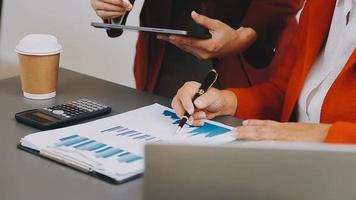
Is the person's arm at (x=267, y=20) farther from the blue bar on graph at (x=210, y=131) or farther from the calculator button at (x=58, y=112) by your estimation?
the calculator button at (x=58, y=112)

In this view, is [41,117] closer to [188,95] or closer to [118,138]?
[118,138]

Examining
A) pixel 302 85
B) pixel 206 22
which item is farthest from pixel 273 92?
pixel 206 22

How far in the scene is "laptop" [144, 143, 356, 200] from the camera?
0.65 metres

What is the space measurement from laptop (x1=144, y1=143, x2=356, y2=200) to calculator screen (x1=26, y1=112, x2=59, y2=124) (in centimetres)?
56

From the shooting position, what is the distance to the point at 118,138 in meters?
1.11

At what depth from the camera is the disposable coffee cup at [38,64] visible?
4.42ft

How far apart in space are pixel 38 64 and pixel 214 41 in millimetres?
457

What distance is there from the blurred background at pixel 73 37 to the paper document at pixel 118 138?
2.90ft

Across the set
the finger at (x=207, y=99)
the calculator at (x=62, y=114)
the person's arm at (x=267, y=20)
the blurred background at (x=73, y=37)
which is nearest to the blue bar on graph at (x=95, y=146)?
the calculator at (x=62, y=114)

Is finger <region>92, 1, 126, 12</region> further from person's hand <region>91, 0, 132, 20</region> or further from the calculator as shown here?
the calculator

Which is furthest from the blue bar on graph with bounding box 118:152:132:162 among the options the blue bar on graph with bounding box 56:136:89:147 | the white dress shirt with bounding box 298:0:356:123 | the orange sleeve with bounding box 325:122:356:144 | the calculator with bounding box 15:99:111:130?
the white dress shirt with bounding box 298:0:356:123

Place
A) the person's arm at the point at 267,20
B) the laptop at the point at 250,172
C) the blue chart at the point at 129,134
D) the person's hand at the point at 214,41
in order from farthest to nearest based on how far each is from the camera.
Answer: the person's arm at the point at 267,20 → the person's hand at the point at 214,41 → the blue chart at the point at 129,134 → the laptop at the point at 250,172

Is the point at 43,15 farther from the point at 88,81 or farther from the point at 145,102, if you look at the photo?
the point at 145,102

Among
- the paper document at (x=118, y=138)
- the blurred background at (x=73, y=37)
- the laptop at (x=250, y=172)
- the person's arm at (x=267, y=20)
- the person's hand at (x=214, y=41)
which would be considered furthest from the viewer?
the blurred background at (x=73, y=37)
